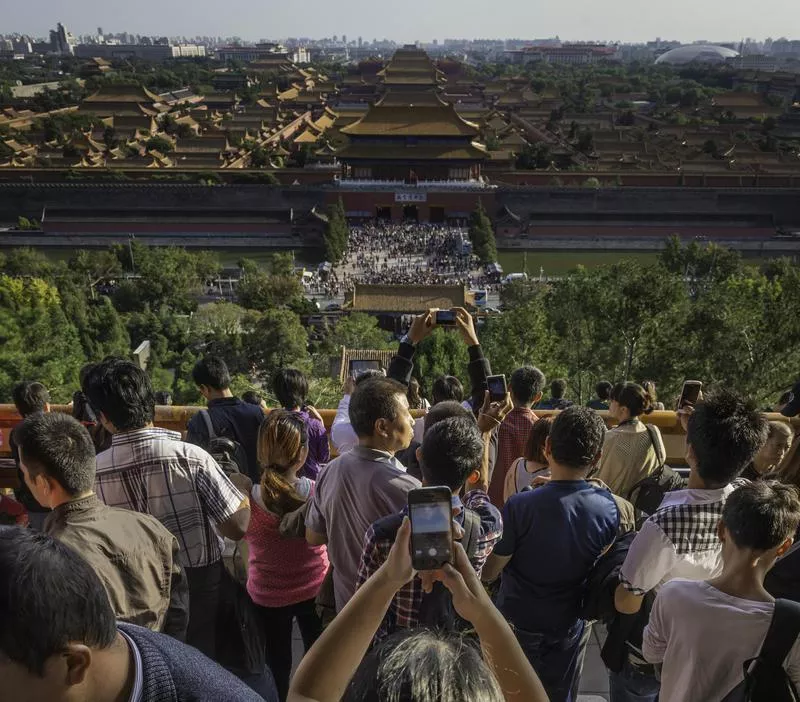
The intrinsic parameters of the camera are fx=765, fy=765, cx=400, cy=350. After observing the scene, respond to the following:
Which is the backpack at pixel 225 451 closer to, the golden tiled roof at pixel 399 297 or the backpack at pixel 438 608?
the backpack at pixel 438 608

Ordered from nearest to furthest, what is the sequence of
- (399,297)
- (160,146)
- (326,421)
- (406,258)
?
(326,421) < (399,297) < (406,258) < (160,146)

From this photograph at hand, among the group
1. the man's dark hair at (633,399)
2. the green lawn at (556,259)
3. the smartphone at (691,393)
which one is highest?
the man's dark hair at (633,399)

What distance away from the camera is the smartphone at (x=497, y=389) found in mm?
2669

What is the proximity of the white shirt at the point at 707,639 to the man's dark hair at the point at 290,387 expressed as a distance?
69.1 inches

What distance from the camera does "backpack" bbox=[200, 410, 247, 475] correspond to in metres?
2.45

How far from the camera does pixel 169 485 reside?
2066 millimetres

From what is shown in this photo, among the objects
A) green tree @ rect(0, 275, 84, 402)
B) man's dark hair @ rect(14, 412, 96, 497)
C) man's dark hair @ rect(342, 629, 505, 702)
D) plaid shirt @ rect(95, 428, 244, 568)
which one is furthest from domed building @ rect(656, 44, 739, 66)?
man's dark hair @ rect(342, 629, 505, 702)

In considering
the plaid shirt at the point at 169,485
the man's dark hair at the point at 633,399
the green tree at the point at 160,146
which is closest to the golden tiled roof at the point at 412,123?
the green tree at the point at 160,146

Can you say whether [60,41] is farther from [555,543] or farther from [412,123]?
[555,543]

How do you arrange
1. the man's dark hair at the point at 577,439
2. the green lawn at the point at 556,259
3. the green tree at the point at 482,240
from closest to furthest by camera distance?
the man's dark hair at the point at 577,439
the green tree at the point at 482,240
the green lawn at the point at 556,259

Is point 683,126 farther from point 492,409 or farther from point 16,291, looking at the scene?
point 492,409

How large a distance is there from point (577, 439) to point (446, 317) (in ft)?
3.71

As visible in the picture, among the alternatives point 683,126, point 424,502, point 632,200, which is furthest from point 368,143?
point 424,502

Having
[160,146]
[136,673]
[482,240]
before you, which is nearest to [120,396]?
[136,673]
